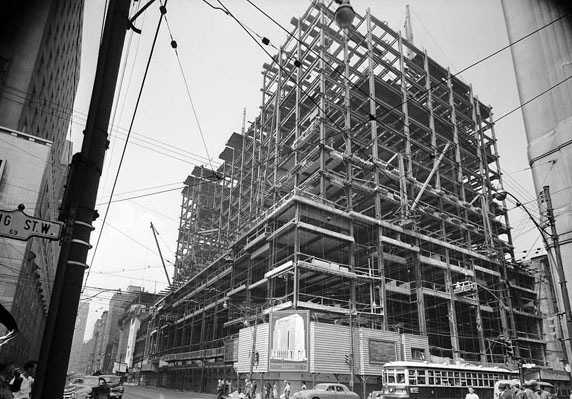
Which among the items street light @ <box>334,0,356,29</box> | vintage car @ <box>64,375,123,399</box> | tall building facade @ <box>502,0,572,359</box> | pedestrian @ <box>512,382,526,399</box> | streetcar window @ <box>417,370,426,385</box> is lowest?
vintage car @ <box>64,375,123,399</box>

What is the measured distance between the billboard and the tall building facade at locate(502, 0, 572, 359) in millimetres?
29323

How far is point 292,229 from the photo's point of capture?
44719 millimetres

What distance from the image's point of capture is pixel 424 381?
1051 inches

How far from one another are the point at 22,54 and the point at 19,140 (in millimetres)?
6078

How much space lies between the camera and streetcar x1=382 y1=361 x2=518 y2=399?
26156 millimetres

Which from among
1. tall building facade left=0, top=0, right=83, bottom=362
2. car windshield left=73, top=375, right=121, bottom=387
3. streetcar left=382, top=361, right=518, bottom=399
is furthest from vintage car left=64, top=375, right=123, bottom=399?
streetcar left=382, top=361, right=518, bottom=399

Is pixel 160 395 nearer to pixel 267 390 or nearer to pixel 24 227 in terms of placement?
pixel 267 390

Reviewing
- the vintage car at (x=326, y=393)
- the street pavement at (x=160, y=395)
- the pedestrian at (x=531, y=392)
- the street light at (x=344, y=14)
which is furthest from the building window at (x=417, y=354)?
the street light at (x=344, y=14)

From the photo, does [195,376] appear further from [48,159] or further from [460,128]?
[460,128]

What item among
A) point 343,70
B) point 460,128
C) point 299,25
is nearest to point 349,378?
point 343,70

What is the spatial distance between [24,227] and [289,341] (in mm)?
33683

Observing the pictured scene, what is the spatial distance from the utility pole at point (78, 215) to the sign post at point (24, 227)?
5.9 inches

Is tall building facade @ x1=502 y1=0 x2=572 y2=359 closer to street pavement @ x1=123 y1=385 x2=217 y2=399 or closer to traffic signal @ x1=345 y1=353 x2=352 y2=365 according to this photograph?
traffic signal @ x1=345 y1=353 x2=352 y2=365

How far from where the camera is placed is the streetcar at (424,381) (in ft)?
85.8
